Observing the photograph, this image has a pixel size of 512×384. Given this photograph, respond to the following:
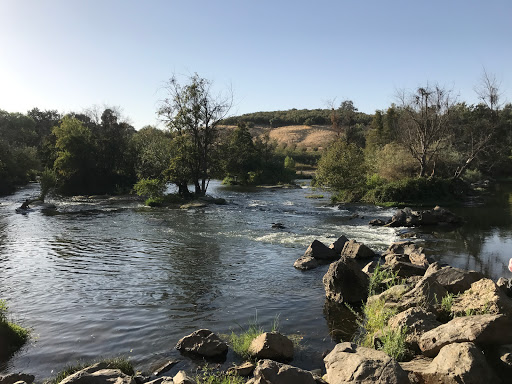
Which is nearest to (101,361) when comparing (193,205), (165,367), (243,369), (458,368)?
(165,367)

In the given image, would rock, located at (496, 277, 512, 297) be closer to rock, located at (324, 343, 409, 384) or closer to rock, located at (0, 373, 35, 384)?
rock, located at (324, 343, 409, 384)

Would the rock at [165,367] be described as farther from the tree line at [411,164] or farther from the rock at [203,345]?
the tree line at [411,164]

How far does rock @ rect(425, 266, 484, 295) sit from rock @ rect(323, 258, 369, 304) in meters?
2.38

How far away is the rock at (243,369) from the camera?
7.61 m

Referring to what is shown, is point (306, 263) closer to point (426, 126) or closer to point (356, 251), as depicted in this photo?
point (356, 251)

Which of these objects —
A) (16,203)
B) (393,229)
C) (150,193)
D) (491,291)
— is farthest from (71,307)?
(16,203)

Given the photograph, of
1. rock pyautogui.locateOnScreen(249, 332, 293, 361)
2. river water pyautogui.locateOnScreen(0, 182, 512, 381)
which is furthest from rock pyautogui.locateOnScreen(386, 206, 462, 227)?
rock pyautogui.locateOnScreen(249, 332, 293, 361)

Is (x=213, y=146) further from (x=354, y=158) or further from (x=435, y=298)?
(x=435, y=298)

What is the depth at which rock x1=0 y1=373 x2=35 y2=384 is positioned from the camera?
23.3 ft

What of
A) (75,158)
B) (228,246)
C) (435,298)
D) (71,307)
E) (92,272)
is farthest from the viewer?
(75,158)

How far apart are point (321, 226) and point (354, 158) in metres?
16.6

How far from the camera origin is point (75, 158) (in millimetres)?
49938

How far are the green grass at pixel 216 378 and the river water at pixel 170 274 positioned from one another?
49cm

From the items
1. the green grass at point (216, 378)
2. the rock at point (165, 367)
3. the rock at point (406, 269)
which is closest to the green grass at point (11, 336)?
the rock at point (165, 367)
